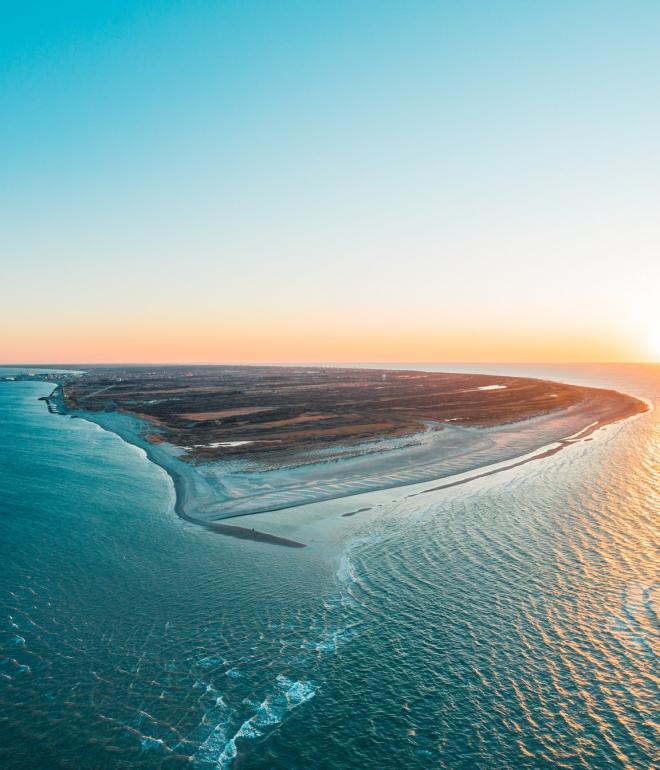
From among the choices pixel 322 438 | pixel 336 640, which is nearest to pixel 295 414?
pixel 322 438

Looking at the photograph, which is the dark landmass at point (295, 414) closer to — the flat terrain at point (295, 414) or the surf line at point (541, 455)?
the flat terrain at point (295, 414)

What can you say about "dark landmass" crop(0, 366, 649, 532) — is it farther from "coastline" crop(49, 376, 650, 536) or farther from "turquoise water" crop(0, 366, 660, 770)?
"turquoise water" crop(0, 366, 660, 770)

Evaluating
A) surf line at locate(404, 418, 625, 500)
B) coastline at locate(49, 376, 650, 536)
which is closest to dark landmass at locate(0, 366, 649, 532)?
coastline at locate(49, 376, 650, 536)

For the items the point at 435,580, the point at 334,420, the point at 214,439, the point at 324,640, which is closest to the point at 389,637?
the point at 324,640

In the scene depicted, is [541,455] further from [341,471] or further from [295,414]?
[295,414]

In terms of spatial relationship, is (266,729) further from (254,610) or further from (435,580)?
(435,580)

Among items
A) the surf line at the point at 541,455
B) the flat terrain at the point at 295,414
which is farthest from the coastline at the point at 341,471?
the flat terrain at the point at 295,414
